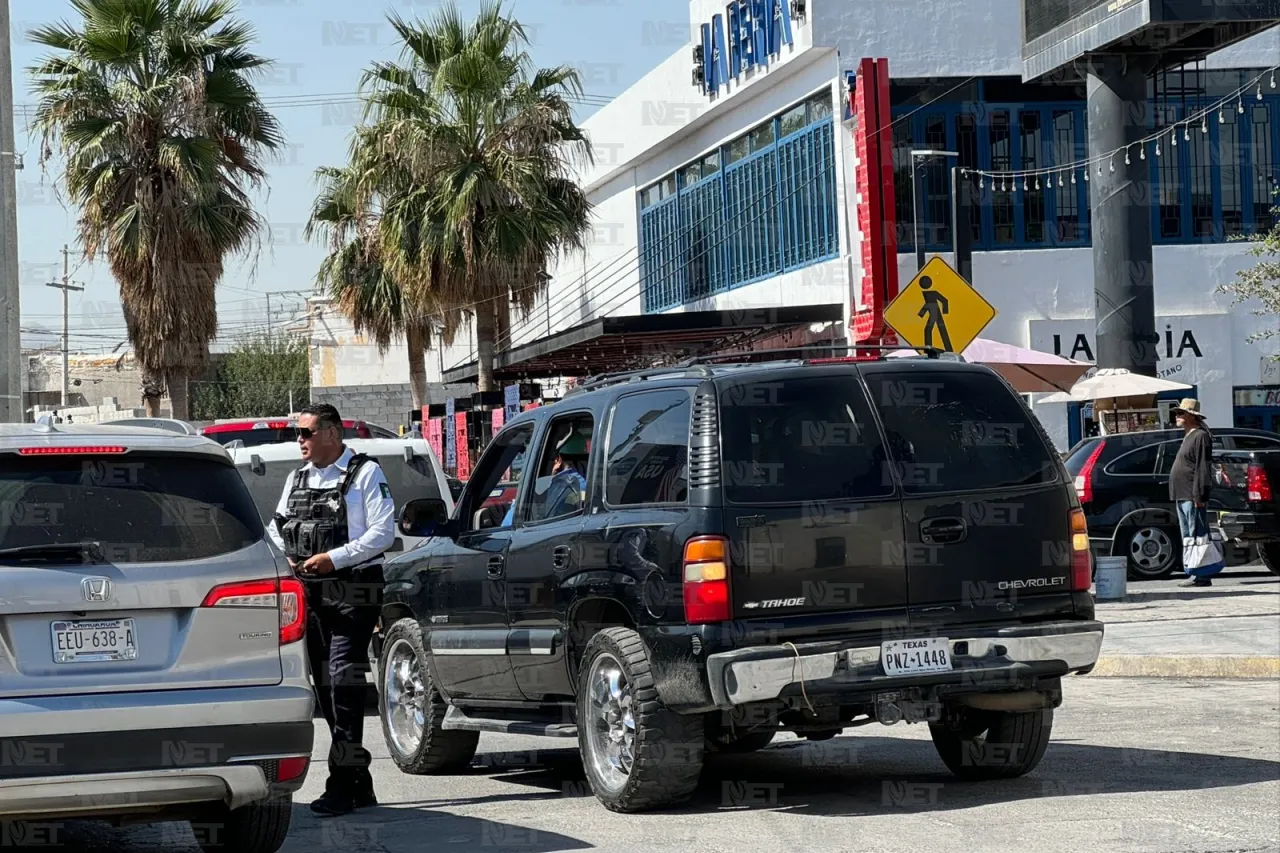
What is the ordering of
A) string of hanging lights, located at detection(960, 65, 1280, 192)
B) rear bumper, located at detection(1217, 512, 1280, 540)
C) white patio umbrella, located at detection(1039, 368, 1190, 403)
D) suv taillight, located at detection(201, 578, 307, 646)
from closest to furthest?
suv taillight, located at detection(201, 578, 307, 646), rear bumper, located at detection(1217, 512, 1280, 540), white patio umbrella, located at detection(1039, 368, 1190, 403), string of hanging lights, located at detection(960, 65, 1280, 192)

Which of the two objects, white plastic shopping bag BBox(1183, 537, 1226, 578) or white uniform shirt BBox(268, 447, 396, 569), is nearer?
white uniform shirt BBox(268, 447, 396, 569)

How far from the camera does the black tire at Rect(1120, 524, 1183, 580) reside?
68.5 feet

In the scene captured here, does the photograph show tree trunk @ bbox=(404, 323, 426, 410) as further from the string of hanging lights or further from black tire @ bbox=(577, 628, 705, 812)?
black tire @ bbox=(577, 628, 705, 812)

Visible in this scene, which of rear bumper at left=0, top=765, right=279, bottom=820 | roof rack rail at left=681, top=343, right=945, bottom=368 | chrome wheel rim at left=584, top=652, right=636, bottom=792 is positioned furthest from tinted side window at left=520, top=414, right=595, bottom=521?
rear bumper at left=0, top=765, right=279, bottom=820

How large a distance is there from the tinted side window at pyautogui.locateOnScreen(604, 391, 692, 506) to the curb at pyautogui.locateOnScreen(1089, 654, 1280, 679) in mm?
6166

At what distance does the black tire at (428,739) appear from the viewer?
9.88 metres

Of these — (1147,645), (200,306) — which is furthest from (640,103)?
(1147,645)

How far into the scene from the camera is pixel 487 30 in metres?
34.1

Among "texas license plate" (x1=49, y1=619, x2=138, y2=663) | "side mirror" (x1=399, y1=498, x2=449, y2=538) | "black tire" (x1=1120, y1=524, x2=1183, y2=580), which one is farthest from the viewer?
"black tire" (x1=1120, y1=524, x2=1183, y2=580)

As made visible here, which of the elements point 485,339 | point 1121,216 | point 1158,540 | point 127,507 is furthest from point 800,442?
point 485,339

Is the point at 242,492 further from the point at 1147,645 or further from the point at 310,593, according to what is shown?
the point at 1147,645

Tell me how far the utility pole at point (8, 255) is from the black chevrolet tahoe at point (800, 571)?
7.81 metres

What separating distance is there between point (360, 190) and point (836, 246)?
10.1m

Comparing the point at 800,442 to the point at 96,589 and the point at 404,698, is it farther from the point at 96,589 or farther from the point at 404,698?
the point at 404,698
